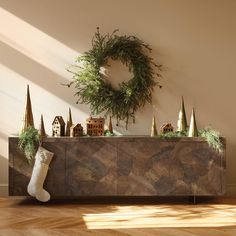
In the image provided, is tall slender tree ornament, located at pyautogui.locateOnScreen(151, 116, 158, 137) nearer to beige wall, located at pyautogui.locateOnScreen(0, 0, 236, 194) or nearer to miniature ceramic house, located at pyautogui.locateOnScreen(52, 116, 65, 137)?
beige wall, located at pyautogui.locateOnScreen(0, 0, 236, 194)

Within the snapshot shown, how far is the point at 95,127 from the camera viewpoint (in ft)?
14.3

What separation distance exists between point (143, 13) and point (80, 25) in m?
0.72

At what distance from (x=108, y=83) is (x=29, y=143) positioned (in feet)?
3.78

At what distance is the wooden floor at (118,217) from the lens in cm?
323

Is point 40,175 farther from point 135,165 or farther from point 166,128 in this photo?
point 166,128

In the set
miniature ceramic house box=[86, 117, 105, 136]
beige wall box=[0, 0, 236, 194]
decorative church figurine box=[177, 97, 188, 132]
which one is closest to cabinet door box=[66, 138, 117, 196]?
miniature ceramic house box=[86, 117, 105, 136]

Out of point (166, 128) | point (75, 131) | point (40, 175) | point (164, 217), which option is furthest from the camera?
point (166, 128)

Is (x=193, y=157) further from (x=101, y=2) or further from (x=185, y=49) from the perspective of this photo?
(x=101, y=2)

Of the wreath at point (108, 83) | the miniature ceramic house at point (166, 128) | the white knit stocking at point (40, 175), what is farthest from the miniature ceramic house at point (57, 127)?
the miniature ceramic house at point (166, 128)

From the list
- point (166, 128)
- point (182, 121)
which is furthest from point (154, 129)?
point (182, 121)

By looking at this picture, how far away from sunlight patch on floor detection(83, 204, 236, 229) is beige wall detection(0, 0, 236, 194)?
0.90 m

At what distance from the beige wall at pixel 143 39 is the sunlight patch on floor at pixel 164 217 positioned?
901 mm

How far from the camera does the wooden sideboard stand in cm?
421

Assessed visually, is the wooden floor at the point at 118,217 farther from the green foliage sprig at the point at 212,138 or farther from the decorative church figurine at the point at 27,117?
the decorative church figurine at the point at 27,117
